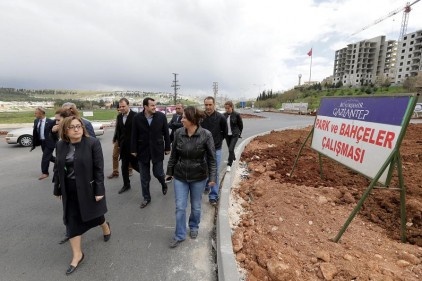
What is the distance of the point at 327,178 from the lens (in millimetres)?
5316

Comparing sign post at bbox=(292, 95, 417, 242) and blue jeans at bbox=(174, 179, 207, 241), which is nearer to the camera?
sign post at bbox=(292, 95, 417, 242)

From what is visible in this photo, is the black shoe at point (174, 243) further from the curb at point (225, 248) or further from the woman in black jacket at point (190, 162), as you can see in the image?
the curb at point (225, 248)

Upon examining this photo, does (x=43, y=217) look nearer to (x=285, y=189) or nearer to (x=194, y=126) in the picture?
(x=194, y=126)

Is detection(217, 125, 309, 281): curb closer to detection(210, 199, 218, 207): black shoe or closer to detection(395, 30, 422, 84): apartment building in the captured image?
detection(210, 199, 218, 207): black shoe

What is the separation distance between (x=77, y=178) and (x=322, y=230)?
3131 mm

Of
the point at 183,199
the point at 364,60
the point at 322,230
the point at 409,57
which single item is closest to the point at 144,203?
the point at 183,199

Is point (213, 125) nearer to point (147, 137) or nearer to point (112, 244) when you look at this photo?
point (147, 137)

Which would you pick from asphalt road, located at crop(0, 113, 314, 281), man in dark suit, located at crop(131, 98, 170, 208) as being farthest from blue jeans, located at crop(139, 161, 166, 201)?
asphalt road, located at crop(0, 113, 314, 281)

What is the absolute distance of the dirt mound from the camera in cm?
251

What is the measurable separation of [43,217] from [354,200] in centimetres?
519

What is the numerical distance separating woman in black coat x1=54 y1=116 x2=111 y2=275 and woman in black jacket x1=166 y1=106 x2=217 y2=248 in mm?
908

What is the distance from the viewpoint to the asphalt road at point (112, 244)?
267cm

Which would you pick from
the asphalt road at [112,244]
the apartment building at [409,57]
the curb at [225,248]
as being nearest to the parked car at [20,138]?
the asphalt road at [112,244]

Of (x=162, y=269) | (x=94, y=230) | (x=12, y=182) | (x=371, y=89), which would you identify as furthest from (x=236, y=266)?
(x=371, y=89)
